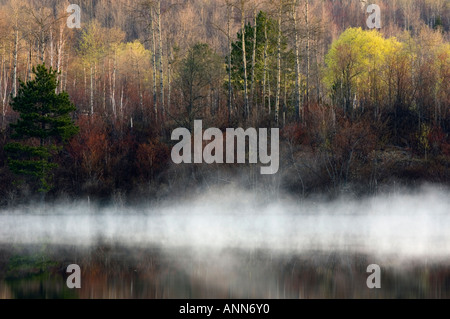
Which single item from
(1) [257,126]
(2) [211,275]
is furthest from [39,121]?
(2) [211,275]

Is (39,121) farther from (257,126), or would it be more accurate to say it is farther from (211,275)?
(211,275)

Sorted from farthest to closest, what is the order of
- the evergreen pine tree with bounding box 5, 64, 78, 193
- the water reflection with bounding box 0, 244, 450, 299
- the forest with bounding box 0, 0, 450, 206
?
the forest with bounding box 0, 0, 450, 206, the evergreen pine tree with bounding box 5, 64, 78, 193, the water reflection with bounding box 0, 244, 450, 299

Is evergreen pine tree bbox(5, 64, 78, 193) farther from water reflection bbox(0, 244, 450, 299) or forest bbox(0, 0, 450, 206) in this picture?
water reflection bbox(0, 244, 450, 299)

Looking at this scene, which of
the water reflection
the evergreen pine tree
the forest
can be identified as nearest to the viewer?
the water reflection

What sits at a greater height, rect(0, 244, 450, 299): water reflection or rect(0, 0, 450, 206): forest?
rect(0, 0, 450, 206): forest

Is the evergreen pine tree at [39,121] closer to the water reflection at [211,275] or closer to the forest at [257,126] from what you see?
the forest at [257,126]

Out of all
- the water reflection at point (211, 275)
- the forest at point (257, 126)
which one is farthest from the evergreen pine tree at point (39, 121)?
the water reflection at point (211, 275)

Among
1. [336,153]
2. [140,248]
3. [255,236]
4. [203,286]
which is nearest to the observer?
[203,286]

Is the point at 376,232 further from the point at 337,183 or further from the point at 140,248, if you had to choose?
the point at 140,248

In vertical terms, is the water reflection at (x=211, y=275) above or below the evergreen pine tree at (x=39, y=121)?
below

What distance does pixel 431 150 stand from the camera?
3073cm

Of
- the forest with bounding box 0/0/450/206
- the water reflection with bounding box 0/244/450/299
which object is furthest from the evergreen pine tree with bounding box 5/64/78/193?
the water reflection with bounding box 0/244/450/299

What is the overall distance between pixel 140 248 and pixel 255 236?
16.8 feet
